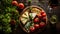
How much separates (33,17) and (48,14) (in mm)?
164

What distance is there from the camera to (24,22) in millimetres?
1727

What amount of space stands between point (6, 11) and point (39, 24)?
38 cm

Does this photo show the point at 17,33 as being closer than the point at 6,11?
No

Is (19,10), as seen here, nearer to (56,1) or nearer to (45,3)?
(45,3)

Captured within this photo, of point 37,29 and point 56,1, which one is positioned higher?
point 56,1

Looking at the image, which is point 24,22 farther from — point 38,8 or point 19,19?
point 38,8

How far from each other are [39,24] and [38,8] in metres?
0.16

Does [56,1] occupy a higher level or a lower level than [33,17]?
higher

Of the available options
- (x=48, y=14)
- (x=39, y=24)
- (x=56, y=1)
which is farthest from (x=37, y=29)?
(x=56, y=1)

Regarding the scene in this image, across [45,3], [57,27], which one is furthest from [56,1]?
[57,27]

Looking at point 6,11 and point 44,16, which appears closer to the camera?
point 6,11

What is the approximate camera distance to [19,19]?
172 centimetres

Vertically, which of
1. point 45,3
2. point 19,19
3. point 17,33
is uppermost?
point 45,3

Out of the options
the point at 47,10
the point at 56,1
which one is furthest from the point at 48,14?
the point at 56,1
